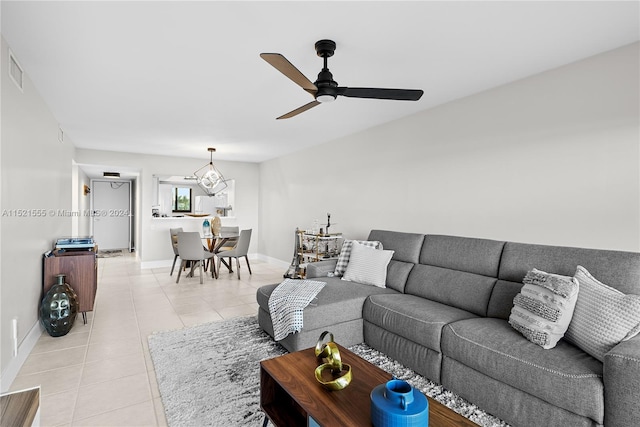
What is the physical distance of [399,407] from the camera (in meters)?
1.21

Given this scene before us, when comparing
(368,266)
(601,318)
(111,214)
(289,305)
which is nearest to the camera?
(601,318)

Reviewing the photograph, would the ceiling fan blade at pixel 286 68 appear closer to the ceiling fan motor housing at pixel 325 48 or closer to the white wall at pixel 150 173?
the ceiling fan motor housing at pixel 325 48

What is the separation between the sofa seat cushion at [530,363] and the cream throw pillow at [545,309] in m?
0.06

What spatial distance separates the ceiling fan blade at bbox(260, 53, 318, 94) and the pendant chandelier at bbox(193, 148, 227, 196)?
4364mm

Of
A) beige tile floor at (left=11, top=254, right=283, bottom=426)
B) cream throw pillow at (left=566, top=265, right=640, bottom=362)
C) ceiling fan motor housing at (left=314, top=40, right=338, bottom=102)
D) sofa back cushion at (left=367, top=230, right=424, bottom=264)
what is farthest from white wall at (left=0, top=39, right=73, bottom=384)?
cream throw pillow at (left=566, top=265, right=640, bottom=362)

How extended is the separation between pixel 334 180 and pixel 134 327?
11.1ft

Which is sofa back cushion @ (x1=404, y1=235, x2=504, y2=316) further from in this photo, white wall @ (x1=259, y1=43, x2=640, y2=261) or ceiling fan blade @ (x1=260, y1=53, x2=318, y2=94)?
ceiling fan blade @ (x1=260, y1=53, x2=318, y2=94)

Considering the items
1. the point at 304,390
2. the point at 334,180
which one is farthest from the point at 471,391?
the point at 334,180

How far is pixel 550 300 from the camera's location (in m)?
1.95

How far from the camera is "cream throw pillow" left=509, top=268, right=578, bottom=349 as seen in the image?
6.18ft

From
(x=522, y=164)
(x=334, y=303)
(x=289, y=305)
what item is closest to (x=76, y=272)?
(x=289, y=305)

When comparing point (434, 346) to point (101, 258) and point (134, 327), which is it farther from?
point (101, 258)

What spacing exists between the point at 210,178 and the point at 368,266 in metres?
4.23

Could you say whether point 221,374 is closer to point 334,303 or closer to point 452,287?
point 334,303
